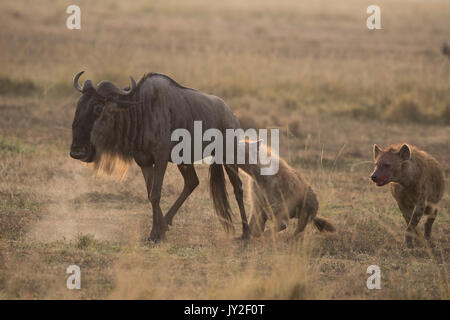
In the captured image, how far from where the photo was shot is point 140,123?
22.5 ft

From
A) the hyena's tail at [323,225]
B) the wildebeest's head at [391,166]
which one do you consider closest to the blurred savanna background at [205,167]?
the hyena's tail at [323,225]

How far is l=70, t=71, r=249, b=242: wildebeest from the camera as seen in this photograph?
663 cm

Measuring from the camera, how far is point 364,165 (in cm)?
1077

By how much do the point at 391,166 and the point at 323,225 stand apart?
0.94 metres

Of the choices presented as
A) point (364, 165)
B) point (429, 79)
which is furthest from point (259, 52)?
point (364, 165)

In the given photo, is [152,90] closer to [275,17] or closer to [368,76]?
[368,76]

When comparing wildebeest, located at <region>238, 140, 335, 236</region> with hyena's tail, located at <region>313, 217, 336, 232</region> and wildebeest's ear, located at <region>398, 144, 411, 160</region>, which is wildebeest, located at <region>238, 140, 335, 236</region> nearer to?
hyena's tail, located at <region>313, 217, 336, 232</region>

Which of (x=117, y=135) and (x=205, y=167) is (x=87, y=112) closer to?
(x=117, y=135)

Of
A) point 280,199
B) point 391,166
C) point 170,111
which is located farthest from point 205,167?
point 391,166

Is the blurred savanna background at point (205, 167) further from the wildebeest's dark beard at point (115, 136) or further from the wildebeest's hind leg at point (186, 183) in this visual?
the wildebeest's dark beard at point (115, 136)

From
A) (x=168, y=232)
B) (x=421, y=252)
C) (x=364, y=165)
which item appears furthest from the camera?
(x=364, y=165)

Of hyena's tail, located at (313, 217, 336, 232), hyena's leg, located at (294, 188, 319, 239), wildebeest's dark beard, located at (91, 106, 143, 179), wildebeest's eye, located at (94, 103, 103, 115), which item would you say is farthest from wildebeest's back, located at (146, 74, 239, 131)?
hyena's tail, located at (313, 217, 336, 232)

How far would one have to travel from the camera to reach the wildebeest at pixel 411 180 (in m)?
7.08

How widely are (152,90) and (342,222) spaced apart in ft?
8.67
